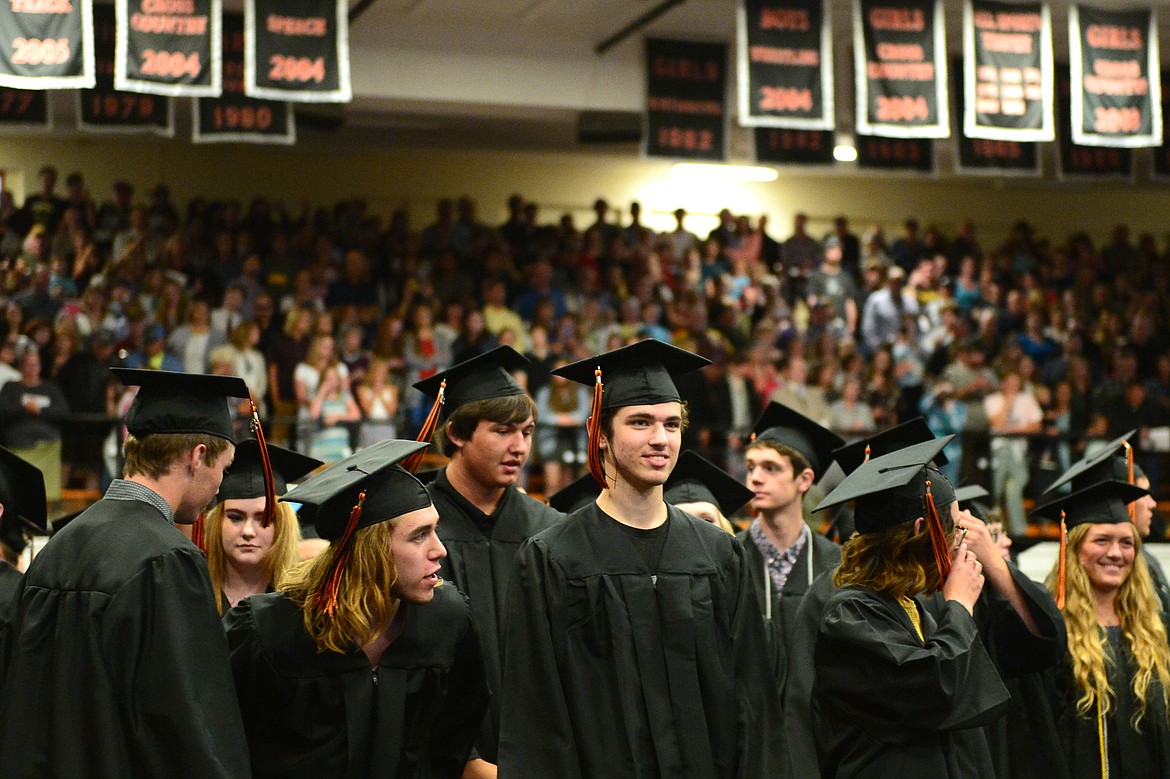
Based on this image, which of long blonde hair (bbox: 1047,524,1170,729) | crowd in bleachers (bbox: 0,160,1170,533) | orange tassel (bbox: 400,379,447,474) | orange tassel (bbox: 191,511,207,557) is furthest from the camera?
crowd in bleachers (bbox: 0,160,1170,533)

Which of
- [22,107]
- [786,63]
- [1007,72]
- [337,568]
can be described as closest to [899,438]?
[337,568]

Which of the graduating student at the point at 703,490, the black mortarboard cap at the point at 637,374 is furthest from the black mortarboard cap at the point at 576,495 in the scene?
the black mortarboard cap at the point at 637,374

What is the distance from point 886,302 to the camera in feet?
53.5

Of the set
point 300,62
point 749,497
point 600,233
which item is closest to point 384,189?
point 600,233

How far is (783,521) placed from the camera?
602 cm

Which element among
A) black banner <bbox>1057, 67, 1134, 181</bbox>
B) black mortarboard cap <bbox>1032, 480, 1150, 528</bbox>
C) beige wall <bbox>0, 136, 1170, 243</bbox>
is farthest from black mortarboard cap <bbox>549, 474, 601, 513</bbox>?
beige wall <bbox>0, 136, 1170, 243</bbox>

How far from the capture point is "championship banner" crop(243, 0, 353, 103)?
10859 millimetres

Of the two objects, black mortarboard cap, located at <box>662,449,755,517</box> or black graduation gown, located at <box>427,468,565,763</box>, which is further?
black mortarboard cap, located at <box>662,449,755,517</box>

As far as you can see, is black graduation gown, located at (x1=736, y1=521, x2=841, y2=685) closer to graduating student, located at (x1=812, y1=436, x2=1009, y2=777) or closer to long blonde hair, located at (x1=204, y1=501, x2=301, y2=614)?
graduating student, located at (x1=812, y1=436, x2=1009, y2=777)

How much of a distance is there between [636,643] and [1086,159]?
12462 mm

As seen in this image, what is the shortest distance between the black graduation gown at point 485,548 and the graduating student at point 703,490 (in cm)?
88

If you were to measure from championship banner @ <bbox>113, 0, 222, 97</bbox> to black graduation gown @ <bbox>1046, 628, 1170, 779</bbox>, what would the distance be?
25.1 feet

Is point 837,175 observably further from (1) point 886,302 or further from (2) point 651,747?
(2) point 651,747

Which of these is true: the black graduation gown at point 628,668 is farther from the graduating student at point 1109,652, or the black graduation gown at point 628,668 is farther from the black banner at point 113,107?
the black banner at point 113,107
